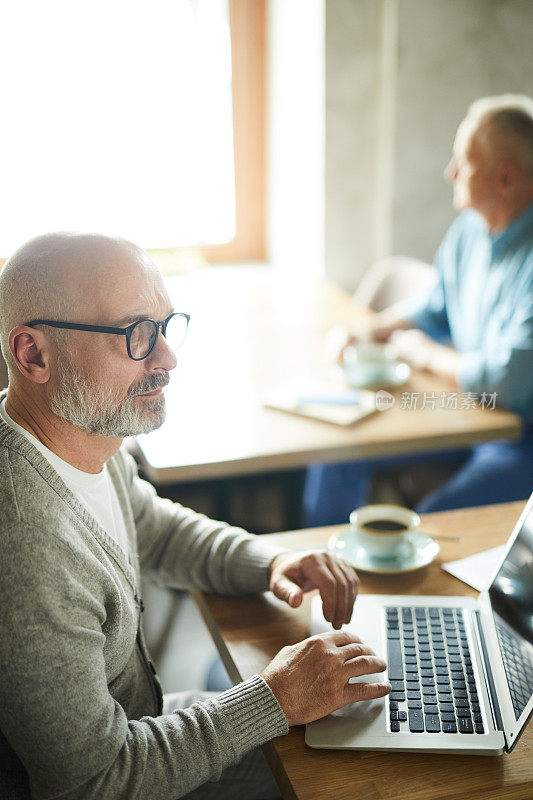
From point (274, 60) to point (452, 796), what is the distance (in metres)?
2.96

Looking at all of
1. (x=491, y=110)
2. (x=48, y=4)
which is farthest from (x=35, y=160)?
(x=491, y=110)

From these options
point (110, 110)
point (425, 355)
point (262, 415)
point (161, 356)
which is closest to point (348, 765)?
point (161, 356)

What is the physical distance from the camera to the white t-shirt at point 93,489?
0.94 metres

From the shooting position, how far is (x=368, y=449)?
1.64 metres

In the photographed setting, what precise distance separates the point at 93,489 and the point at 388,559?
462mm

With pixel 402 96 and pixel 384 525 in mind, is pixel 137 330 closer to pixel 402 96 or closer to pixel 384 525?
pixel 384 525

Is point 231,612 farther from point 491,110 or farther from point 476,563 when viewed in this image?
point 491,110

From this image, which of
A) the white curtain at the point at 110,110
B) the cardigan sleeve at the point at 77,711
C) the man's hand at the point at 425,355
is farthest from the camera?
the white curtain at the point at 110,110

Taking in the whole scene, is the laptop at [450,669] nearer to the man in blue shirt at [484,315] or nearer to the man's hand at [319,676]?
the man's hand at [319,676]


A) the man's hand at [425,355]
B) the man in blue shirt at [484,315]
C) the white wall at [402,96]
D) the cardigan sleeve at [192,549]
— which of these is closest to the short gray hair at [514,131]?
the man in blue shirt at [484,315]

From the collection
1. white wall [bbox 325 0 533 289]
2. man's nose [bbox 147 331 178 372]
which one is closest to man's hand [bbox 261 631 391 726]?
man's nose [bbox 147 331 178 372]

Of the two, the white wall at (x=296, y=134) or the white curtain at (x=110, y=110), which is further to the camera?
the white wall at (x=296, y=134)

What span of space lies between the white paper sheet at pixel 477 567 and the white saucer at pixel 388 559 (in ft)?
0.13

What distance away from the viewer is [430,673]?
0.96 metres
